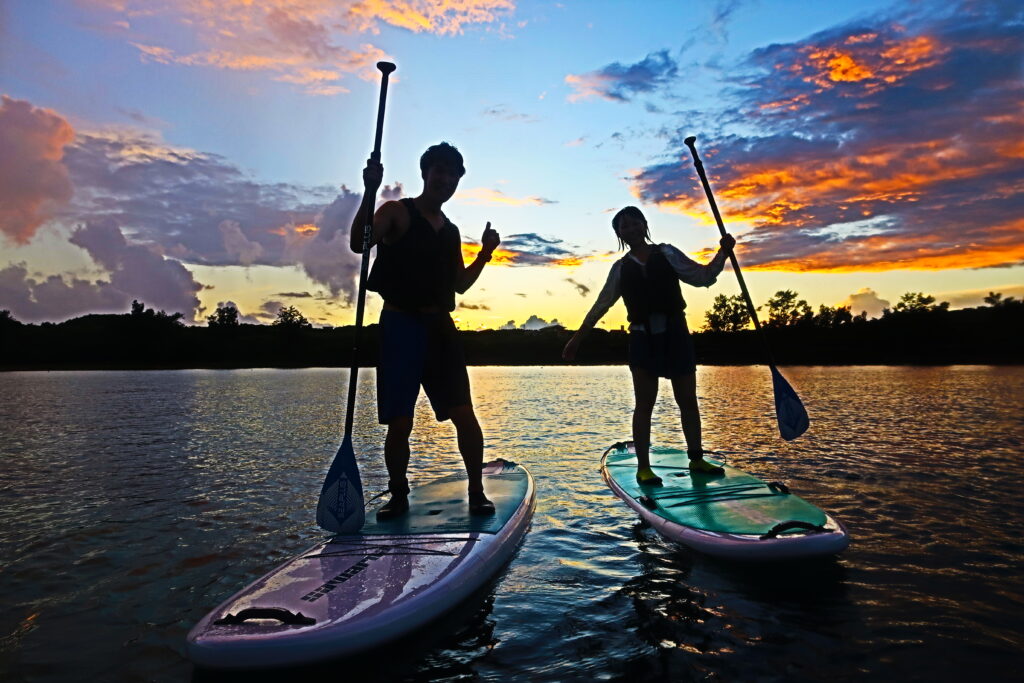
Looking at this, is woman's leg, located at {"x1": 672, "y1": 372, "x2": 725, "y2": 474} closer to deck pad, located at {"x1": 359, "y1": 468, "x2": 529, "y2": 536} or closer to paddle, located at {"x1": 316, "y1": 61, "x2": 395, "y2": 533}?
deck pad, located at {"x1": 359, "y1": 468, "x2": 529, "y2": 536}

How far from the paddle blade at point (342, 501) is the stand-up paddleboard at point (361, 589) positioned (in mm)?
128

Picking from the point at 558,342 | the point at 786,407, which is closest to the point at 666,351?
the point at 786,407

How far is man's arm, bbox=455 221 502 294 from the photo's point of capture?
228 inches

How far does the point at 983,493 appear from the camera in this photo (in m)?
7.74

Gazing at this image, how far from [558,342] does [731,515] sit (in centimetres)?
13228

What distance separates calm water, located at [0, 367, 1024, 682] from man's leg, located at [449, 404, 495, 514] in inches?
26.8

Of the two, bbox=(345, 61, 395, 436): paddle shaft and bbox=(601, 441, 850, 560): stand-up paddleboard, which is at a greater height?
bbox=(345, 61, 395, 436): paddle shaft

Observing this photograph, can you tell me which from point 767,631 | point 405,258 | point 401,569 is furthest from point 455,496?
point 767,631

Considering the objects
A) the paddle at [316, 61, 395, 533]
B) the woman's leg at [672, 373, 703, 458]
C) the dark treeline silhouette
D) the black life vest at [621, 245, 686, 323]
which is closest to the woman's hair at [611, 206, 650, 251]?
the black life vest at [621, 245, 686, 323]

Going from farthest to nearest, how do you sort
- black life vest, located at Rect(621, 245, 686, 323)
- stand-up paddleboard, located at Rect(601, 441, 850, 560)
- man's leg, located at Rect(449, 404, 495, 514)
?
black life vest, located at Rect(621, 245, 686, 323)
man's leg, located at Rect(449, 404, 495, 514)
stand-up paddleboard, located at Rect(601, 441, 850, 560)

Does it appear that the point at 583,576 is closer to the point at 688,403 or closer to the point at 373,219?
the point at 688,403

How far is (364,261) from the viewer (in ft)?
16.3

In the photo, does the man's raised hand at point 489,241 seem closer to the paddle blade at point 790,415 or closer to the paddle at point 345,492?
the paddle at point 345,492

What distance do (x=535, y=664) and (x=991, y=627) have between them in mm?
3128
